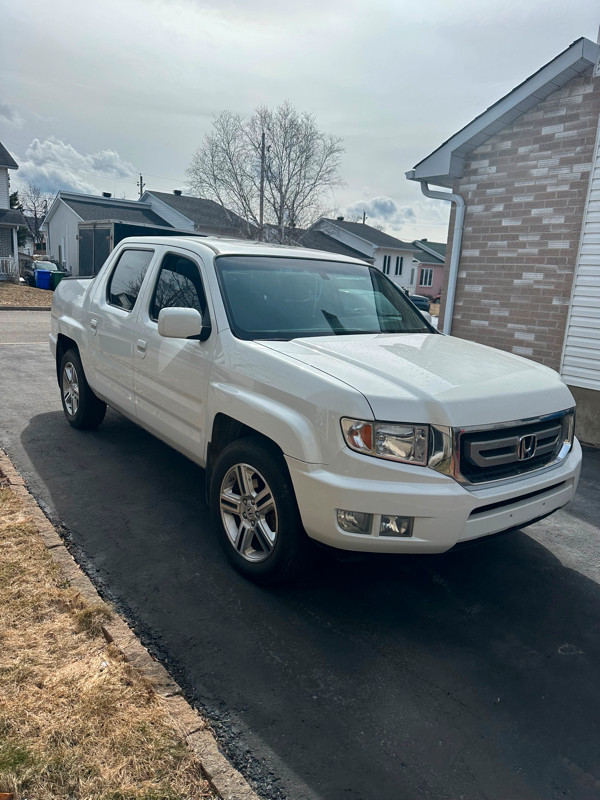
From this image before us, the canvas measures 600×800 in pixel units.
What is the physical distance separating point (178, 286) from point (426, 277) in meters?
55.6

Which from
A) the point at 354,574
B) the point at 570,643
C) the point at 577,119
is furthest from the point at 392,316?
the point at 577,119

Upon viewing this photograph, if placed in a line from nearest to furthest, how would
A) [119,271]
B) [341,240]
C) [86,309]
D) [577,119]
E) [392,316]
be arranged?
1. [392,316]
2. [119,271]
3. [86,309]
4. [577,119]
5. [341,240]

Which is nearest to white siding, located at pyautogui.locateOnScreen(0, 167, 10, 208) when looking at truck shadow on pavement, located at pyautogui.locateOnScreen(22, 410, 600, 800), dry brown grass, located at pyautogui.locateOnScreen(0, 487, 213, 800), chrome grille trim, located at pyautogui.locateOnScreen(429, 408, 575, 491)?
truck shadow on pavement, located at pyautogui.locateOnScreen(22, 410, 600, 800)

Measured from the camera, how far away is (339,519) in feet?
9.18

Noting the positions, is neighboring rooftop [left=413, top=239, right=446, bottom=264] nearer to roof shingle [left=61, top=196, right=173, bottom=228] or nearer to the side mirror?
roof shingle [left=61, top=196, right=173, bottom=228]

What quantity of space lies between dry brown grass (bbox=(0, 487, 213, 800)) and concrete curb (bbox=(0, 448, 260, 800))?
0.04 metres

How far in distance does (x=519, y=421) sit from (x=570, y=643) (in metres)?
1.20

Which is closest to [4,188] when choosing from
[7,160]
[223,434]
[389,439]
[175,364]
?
[7,160]

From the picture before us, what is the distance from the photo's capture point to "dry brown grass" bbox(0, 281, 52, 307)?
20797 millimetres

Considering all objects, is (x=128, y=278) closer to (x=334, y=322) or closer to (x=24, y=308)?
(x=334, y=322)

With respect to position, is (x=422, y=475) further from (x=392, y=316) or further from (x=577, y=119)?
(x=577, y=119)

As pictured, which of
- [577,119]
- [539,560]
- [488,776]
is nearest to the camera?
[488,776]

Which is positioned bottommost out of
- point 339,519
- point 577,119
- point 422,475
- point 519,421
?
point 339,519

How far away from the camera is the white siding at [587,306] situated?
714 cm
